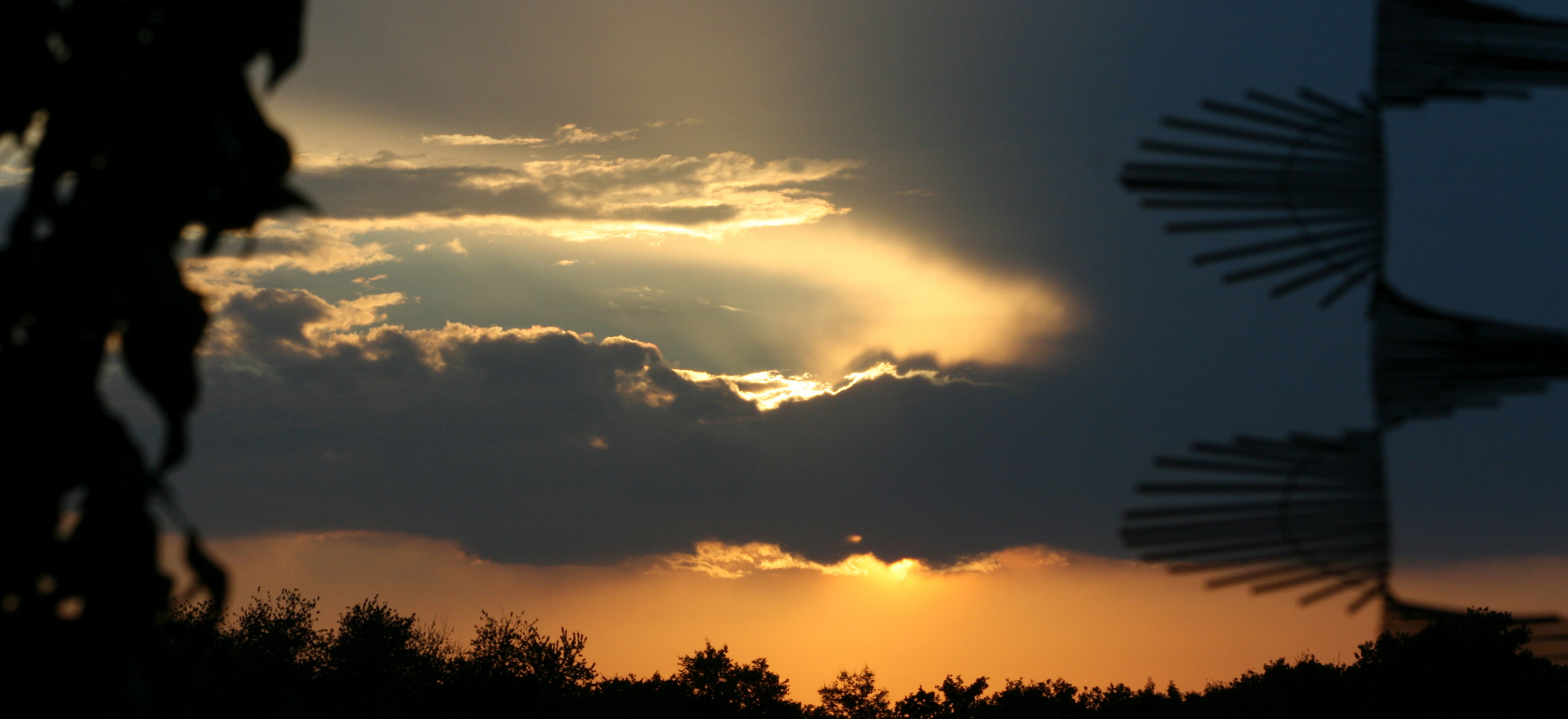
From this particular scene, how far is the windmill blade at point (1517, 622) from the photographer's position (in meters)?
1.90

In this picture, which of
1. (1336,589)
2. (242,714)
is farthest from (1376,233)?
(242,714)

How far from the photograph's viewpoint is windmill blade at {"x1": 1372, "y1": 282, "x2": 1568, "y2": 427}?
1.83 metres

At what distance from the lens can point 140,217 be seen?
2.35 metres

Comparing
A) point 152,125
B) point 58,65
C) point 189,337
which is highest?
point 58,65

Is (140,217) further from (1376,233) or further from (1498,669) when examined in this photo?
(1498,669)

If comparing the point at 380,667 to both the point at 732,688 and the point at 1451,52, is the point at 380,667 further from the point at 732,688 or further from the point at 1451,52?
the point at 1451,52

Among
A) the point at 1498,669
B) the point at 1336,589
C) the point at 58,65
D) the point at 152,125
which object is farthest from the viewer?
the point at 1498,669

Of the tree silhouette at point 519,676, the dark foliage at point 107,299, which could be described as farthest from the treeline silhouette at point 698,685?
the dark foliage at point 107,299

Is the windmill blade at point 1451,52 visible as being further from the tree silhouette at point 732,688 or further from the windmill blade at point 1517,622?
the tree silhouette at point 732,688

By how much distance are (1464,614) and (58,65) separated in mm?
3094

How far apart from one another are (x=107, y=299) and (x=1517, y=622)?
2792 mm

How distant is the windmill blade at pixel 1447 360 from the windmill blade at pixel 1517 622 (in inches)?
13.0

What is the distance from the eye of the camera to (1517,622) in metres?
1.95

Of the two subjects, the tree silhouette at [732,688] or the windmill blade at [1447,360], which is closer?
the windmill blade at [1447,360]
